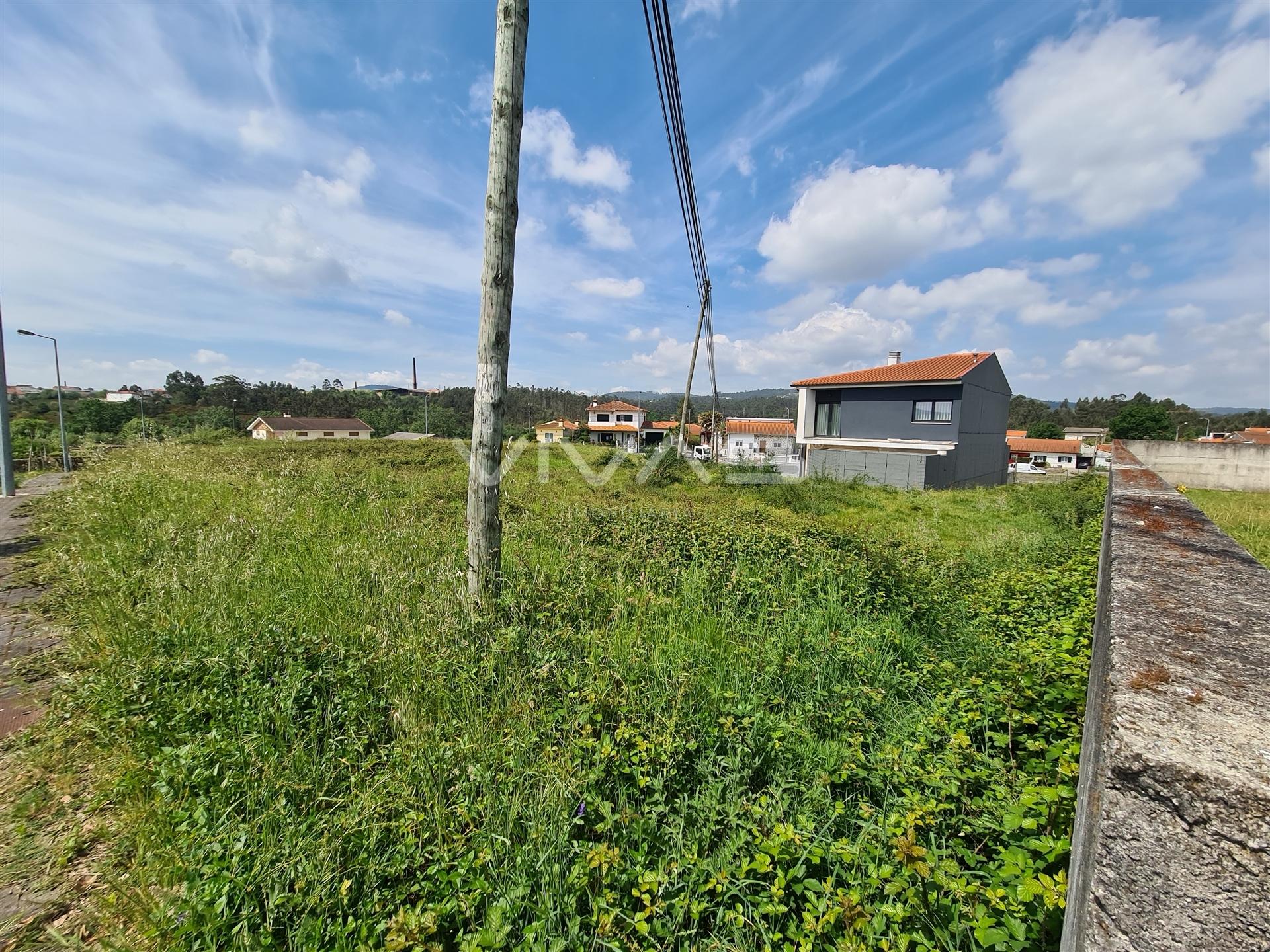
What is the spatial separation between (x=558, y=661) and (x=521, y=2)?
166 inches

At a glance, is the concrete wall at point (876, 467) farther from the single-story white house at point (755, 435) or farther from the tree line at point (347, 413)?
the single-story white house at point (755, 435)

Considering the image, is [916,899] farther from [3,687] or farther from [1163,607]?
[3,687]

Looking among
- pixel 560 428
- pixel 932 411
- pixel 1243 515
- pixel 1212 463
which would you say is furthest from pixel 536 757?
pixel 560 428

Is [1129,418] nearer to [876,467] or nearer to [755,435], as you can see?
[755,435]

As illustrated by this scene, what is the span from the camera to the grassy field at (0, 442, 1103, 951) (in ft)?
4.65

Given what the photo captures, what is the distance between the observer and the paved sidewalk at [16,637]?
2354 mm

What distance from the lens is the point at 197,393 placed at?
49031mm

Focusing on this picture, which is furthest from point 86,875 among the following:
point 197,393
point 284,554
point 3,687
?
point 197,393

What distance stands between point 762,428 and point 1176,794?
49.9 meters

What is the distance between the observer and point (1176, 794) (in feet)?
2.19

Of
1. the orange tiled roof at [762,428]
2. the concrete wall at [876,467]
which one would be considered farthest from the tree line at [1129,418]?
the concrete wall at [876,467]

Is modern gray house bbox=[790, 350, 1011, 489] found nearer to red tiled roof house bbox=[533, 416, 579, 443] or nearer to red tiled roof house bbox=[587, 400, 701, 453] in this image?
red tiled roof house bbox=[587, 400, 701, 453]

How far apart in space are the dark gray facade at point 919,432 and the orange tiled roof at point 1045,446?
123 ft

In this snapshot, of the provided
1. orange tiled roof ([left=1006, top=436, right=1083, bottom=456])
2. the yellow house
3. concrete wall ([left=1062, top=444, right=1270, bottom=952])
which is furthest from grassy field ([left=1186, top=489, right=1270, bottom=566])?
orange tiled roof ([left=1006, top=436, right=1083, bottom=456])
